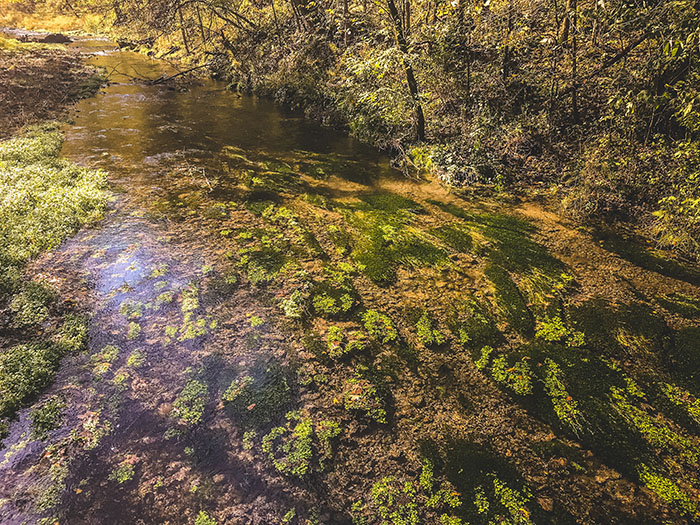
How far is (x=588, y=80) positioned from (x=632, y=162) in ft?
7.14

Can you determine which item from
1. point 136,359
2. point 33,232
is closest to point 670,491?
point 136,359

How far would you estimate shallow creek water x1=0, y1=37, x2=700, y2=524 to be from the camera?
10.1 feet

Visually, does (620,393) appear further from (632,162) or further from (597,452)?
(632,162)

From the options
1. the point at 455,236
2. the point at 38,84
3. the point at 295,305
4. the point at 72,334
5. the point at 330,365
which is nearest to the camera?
the point at 330,365

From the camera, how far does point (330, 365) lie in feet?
13.9

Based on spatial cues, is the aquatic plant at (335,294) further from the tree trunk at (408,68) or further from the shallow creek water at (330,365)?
the tree trunk at (408,68)

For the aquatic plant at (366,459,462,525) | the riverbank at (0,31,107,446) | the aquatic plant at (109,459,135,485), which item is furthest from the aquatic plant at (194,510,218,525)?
the riverbank at (0,31,107,446)

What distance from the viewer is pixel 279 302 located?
5141 millimetres

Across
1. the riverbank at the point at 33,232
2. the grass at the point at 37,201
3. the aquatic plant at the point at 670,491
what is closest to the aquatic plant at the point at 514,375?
the aquatic plant at the point at 670,491

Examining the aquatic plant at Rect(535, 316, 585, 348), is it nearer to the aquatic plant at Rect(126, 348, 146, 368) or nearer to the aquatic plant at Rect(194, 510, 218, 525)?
the aquatic plant at Rect(194, 510, 218, 525)

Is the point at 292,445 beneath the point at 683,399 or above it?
beneath

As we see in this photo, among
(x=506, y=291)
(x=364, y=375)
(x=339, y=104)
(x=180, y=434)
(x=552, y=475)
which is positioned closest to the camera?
(x=552, y=475)

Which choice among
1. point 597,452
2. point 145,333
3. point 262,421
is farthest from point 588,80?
point 145,333

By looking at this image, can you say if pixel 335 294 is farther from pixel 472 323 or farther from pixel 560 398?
pixel 560 398
